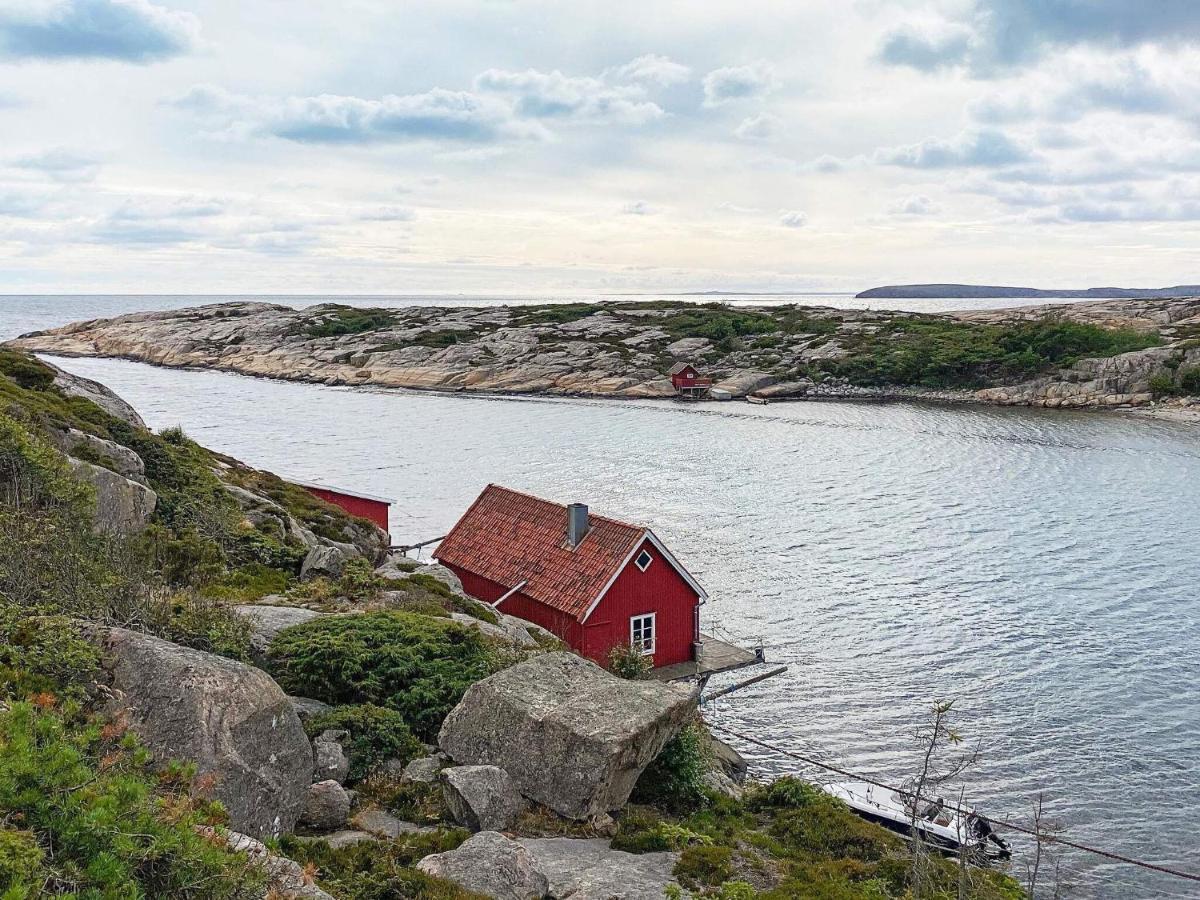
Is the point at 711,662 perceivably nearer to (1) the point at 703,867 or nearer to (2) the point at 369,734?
(1) the point at 703,867

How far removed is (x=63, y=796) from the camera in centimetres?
696

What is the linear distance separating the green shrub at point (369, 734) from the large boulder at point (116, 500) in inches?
324

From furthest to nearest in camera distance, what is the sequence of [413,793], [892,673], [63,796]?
[892,673] < [413,793] < [63,796]

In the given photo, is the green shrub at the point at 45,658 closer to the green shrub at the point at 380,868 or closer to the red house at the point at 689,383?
the green shrub at the point at 380,868

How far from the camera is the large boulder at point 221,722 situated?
33.1ft

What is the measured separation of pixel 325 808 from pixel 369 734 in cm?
235

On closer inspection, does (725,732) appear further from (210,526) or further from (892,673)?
(210,526)

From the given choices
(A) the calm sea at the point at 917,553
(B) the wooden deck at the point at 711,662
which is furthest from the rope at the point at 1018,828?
(B) the wooden deck at the point at 711,662

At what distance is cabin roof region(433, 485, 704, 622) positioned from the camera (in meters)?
27.6

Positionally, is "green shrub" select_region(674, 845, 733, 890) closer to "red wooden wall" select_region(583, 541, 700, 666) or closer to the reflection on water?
the reflection on water

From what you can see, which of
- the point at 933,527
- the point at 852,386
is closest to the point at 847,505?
the point at 933,527

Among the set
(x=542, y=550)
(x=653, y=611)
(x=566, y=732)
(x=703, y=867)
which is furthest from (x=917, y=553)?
(x=566, y=732)

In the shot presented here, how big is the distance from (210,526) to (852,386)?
92.3 m

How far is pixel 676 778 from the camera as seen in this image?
1527cm
